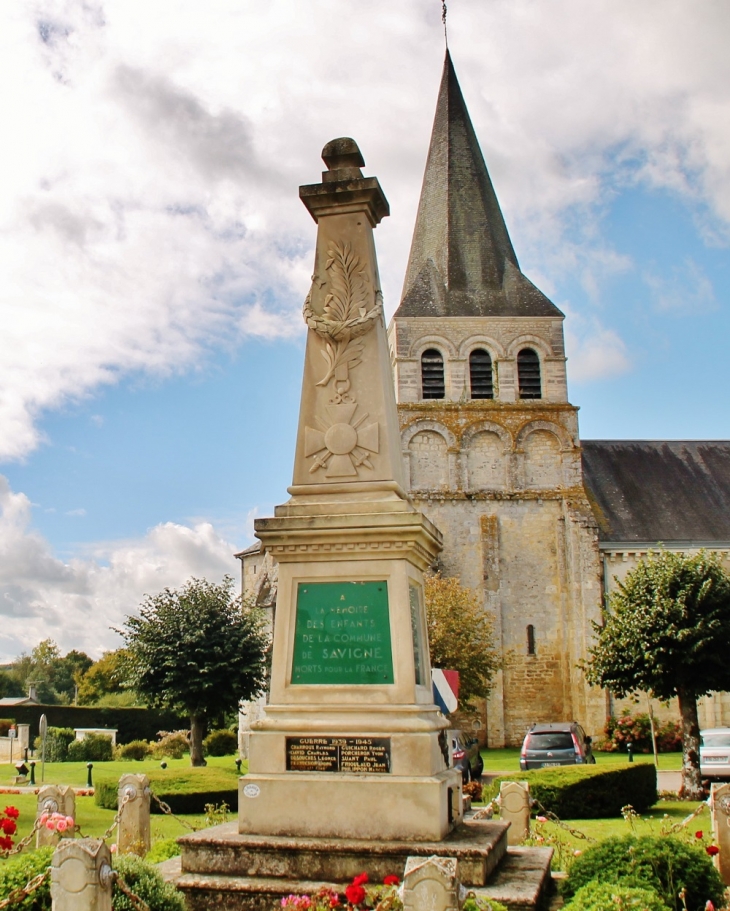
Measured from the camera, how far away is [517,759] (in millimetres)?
28453

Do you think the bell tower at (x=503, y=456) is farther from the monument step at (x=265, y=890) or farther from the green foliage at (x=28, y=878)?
the green foliage at (x=28, y=878)

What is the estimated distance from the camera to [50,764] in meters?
31.4

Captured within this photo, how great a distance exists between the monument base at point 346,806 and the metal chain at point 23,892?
66.3 inches

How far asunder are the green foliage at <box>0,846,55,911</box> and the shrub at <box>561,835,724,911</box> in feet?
11.2

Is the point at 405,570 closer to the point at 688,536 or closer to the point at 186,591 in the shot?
the point at 186,591

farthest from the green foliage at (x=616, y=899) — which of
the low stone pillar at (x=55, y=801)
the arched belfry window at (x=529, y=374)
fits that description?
the arched belfry window at (x=529, y=374)

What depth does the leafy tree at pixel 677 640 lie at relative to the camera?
18.6 meters

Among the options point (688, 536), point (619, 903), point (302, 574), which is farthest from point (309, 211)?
point (688, 536)

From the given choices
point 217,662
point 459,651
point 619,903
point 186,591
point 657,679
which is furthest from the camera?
point 459,651

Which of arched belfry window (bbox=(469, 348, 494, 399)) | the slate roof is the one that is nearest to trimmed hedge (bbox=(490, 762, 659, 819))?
the slate roof

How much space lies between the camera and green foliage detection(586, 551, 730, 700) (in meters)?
18.7

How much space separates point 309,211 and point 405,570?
340 centimetres

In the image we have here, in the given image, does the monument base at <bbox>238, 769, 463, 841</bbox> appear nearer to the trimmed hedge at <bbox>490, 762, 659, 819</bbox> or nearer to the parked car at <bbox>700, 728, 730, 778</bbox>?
the trimmed hedge at <bbox>490, 762, 659, 819</bbox>

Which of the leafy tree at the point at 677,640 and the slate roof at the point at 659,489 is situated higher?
the slate roof at the point at 659,489
